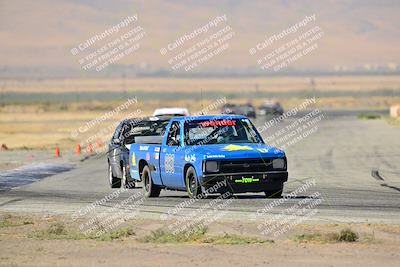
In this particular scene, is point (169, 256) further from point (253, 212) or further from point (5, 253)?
→ point (253, 212)

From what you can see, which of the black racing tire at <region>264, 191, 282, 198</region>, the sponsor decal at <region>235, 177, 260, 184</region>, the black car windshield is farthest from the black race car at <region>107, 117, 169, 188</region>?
the sponsor decal at <region>235, 177, 260, 184</region>

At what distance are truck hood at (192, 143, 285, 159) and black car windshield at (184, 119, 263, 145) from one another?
0.44 meters

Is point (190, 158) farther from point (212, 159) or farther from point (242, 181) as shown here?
point (242, 181)

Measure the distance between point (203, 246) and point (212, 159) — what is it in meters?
5.56

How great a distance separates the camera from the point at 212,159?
62.7 ft

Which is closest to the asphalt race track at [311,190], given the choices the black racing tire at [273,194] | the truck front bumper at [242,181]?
Result: the black racing tire at [273,194]

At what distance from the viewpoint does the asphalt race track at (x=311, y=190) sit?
17.8 m

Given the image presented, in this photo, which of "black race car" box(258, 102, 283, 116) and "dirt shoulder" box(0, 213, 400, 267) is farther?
"black race car" box(258, 102, 283, 116)

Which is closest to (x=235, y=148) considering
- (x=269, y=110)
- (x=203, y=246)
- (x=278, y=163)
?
(x=278, y=163)

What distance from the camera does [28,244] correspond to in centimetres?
1429

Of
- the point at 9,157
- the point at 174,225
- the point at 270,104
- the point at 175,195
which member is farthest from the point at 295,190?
the point at 270,104

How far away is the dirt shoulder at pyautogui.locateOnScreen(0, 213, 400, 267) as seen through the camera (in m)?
12.4

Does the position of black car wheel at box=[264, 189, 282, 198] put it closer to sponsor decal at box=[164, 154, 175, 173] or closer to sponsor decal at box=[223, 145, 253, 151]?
sponsor decal at box=[223, 145, 253, 151]

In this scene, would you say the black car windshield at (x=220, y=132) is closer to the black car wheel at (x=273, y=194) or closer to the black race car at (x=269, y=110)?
the black car wheel at (x=273, y=194)
